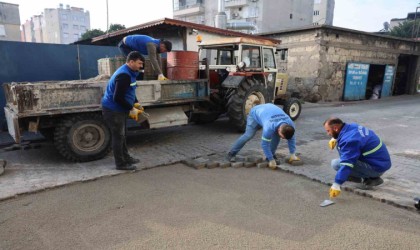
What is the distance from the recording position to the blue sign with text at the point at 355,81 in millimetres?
15909

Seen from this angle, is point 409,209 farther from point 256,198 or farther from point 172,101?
point 172,101

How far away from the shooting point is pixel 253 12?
112 feet

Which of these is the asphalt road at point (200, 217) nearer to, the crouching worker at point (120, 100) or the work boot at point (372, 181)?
the work boot at point (372, 181)

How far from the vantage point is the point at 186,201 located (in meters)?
3.75

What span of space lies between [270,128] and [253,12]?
32.5 metres

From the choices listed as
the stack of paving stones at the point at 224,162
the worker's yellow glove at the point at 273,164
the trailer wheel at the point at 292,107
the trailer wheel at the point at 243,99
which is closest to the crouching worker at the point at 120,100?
the stack of paving stones at the point at 224,162

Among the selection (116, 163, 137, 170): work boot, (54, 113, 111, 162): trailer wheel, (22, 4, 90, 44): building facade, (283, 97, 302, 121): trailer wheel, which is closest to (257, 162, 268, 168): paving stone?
(116, 163, 137, 170): work boot

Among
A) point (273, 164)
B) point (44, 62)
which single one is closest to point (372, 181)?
point (273, 164)

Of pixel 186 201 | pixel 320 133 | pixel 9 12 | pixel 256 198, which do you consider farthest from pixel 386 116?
pixel 9 12

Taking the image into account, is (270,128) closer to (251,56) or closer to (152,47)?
(152,47)

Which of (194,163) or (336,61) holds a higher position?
(336,61)

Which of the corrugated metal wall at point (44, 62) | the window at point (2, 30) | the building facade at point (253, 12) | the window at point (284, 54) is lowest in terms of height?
the corrugated metal wall at point (44, 62)

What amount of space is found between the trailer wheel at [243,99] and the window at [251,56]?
0.46 meters

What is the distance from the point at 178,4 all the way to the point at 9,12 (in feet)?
73.7
